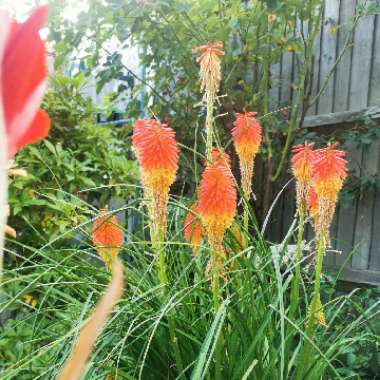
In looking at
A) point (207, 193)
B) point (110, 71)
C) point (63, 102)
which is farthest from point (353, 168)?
point (207, 193)

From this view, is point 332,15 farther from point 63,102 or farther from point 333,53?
point 63,102

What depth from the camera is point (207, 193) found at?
902 millimetres

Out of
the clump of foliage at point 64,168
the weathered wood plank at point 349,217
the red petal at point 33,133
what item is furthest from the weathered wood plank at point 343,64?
the red petal at point 33,133

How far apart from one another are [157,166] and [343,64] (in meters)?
2.51

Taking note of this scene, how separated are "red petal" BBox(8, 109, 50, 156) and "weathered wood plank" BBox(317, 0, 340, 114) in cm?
314

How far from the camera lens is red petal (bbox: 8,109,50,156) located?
210mm

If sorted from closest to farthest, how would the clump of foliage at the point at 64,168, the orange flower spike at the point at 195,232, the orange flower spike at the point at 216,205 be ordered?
the orange flower spike at the point at 216,205, the orange flower spike at the point at 195,232, the clump of foliage at the point at 64,168

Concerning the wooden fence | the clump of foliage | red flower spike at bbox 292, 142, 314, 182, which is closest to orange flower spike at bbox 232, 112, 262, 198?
red flower spike at bbox 292, 142, 314, 182

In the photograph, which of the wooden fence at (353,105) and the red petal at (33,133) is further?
the wooden fence at (353,105)

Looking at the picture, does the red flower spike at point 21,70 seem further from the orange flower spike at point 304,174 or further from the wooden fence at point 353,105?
the wooden fence at point 353,105

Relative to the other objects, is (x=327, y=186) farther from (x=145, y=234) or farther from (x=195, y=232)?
(x=145, y=234)

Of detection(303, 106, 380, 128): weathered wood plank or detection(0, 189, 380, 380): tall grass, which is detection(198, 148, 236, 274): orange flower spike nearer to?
detection(0, 189, 380, 380): tall grass

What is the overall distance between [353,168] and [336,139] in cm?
19

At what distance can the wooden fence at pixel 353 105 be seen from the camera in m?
2.99
